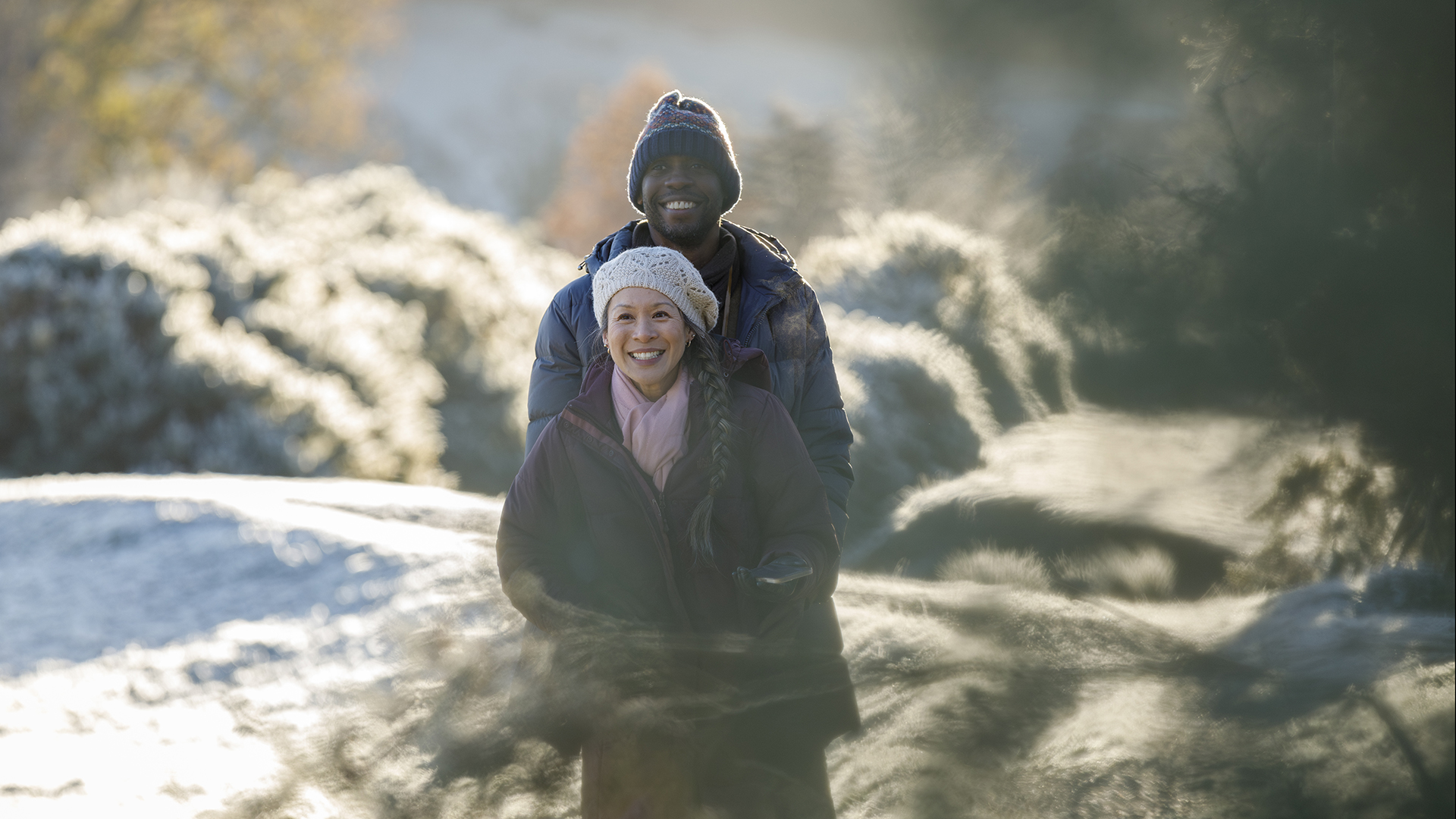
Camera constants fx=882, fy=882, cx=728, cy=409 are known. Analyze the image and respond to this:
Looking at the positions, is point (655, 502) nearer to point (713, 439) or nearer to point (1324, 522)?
point (713, 439)

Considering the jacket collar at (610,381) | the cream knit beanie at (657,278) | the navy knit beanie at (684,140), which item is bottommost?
the jacket collar at (610,381)

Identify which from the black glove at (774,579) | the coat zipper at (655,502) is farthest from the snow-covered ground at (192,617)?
the black glove at (774,579)

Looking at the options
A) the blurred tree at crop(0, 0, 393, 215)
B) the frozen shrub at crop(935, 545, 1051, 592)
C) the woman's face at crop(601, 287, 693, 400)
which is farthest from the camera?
the blurred tree at crop(0, 0, 393, 215)

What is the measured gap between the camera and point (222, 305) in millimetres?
5301

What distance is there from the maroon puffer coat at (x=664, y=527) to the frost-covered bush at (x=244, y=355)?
3688 mm

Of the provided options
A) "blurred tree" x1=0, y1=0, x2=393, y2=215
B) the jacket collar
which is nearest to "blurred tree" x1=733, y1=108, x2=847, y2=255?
the jacket collar

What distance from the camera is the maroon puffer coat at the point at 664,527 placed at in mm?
1063

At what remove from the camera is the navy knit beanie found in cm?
142

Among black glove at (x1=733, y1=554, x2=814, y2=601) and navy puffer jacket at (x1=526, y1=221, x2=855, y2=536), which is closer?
black glove at (x1=733, y1=554, x2=814, y2=601)

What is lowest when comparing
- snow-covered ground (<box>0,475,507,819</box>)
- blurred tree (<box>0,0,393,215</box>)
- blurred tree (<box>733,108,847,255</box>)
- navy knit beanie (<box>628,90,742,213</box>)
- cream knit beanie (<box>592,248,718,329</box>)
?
snow-covered ground (<box>0,475,507,819</box>)

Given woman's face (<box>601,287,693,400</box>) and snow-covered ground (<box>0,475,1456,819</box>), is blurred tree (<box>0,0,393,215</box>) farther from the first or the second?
woman's face (<box>601,287,693,400</box>)

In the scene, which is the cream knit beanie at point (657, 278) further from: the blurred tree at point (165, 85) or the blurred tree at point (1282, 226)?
the blurred tree at point (165, 85)

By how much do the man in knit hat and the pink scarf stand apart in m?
0.22

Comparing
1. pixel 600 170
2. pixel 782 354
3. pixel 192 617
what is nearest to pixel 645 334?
pixel 782 354
